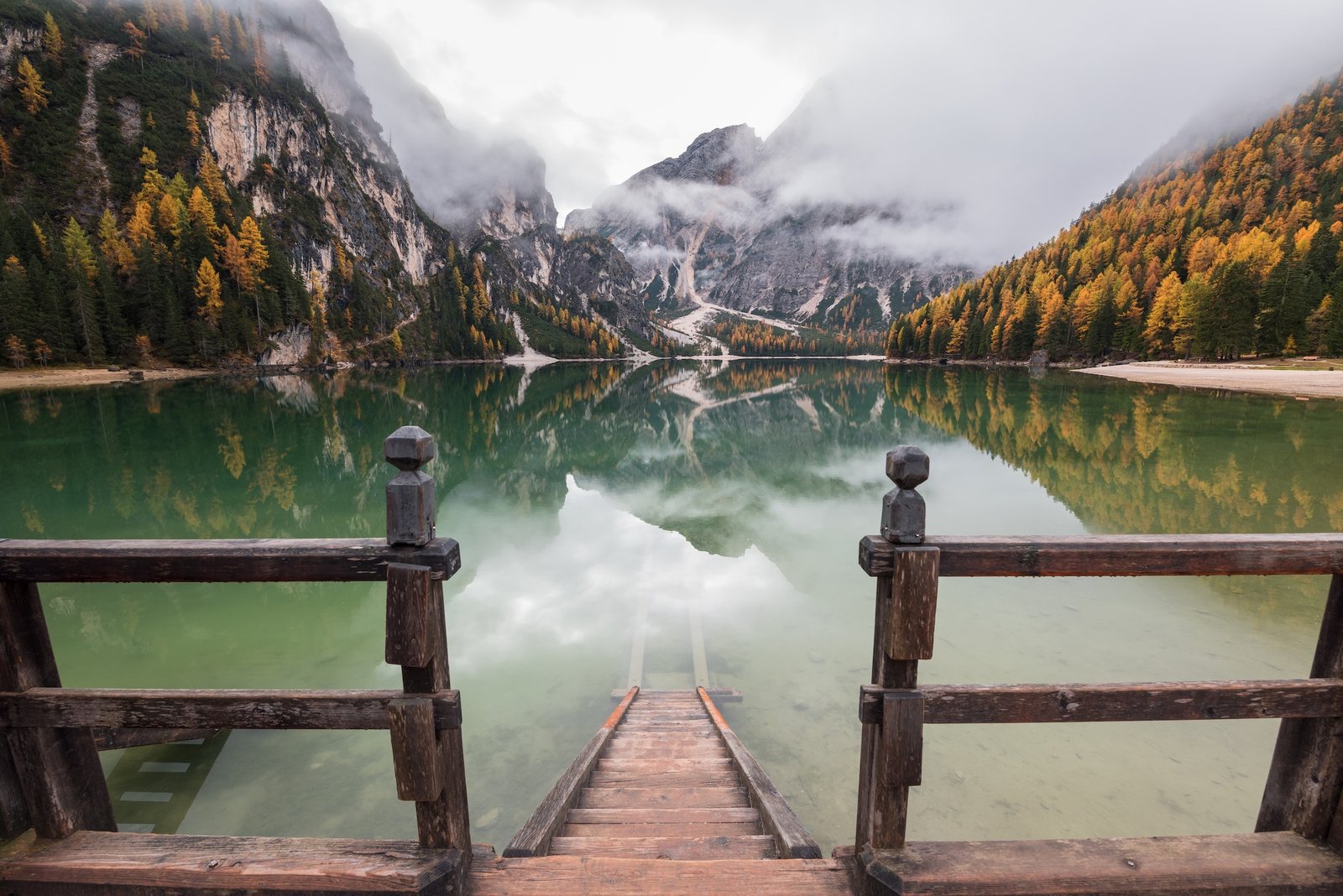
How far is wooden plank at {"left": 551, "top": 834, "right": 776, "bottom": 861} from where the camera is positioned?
3.73 m

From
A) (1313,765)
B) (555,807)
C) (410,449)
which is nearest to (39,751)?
(410,449)

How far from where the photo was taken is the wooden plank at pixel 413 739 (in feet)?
9.87

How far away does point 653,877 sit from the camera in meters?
3.32

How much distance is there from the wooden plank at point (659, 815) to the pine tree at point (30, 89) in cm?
19156

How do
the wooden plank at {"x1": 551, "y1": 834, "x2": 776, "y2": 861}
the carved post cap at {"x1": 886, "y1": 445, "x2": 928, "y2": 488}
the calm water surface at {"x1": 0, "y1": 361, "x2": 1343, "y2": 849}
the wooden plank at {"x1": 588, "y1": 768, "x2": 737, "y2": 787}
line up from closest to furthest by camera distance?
the carved post cap at {"x1": 886, "y1": 445, "x2": 928, "y2": 488}, the wooden plank at {"x1": 551, "y1": 834, "x2": 776, "y2": 861}, the wooden plank at {"x1": 588, "y1": 768, "x2": 737, "y2": 787}, the calm water surface at {"x1": 0, "y1": 361, "x2": 1343, "y2": 849}

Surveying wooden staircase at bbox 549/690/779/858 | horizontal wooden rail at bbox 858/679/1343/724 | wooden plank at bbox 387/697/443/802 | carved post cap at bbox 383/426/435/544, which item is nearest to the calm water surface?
wooden staircase at bbox 549/690/779/858

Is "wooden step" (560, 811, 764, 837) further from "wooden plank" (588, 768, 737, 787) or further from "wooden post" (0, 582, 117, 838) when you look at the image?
"wooden post" (0, 582, 117, 838)

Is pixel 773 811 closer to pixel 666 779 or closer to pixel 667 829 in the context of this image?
pixel 667 829

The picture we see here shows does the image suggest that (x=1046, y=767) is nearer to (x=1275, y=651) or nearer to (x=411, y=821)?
(x=1275, y=651)

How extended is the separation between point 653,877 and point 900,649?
2069 mm

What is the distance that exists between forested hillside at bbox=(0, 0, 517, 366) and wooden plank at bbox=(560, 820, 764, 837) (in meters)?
108

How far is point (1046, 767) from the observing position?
709 centimetres

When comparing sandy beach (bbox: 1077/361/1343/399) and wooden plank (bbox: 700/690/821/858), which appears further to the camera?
sandy beach (bbox: 1077/361/1343/399)

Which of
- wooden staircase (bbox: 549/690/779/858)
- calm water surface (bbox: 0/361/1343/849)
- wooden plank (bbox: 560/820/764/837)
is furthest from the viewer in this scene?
calm water surface (bbox: 0/361/1343/849)
